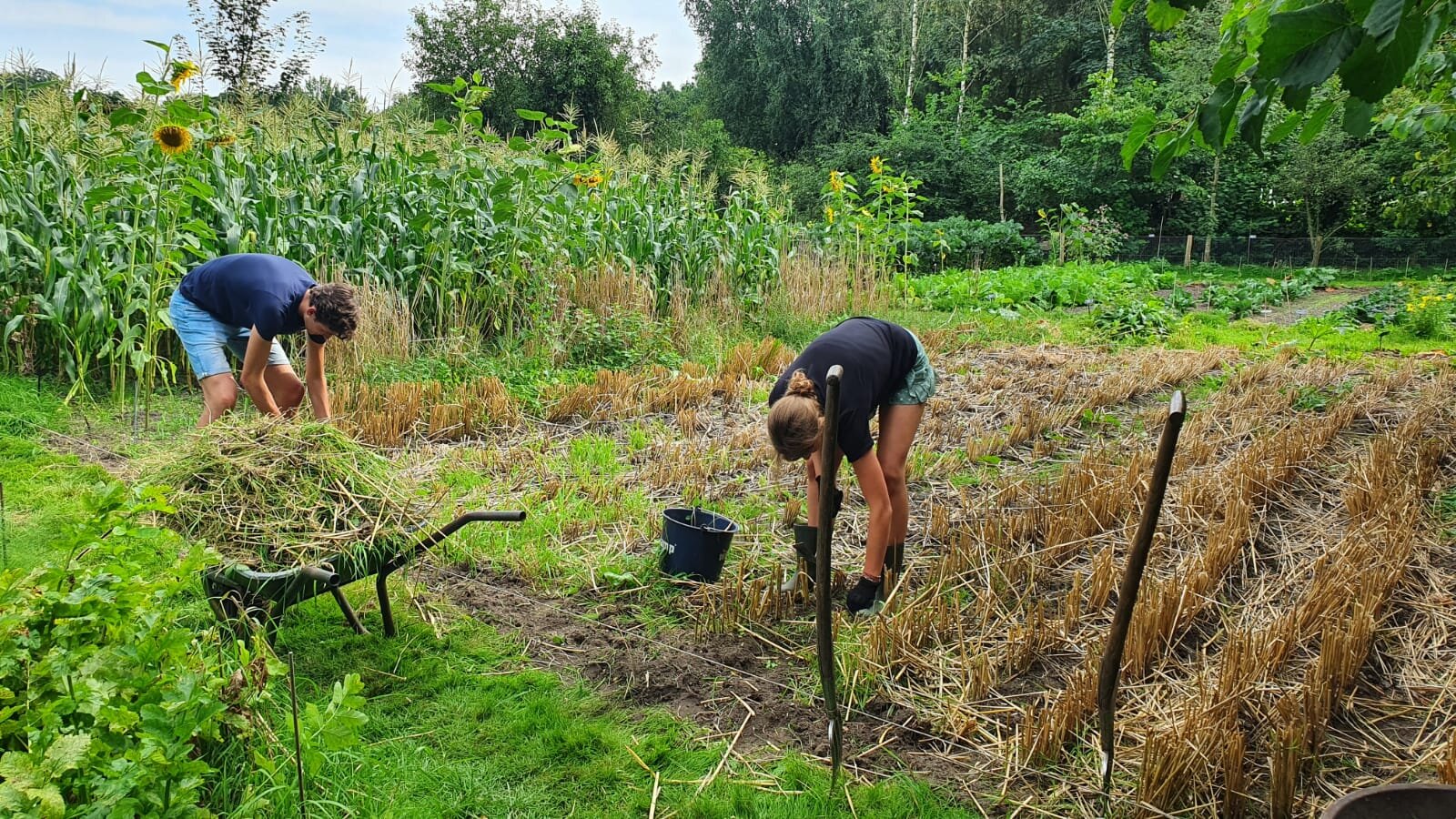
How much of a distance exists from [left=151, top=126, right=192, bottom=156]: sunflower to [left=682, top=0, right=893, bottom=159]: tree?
2561 cm

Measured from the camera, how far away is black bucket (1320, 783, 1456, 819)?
1.64 m

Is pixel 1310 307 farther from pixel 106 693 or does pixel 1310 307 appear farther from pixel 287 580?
pixel 106 693

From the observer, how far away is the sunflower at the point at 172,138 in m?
4.70

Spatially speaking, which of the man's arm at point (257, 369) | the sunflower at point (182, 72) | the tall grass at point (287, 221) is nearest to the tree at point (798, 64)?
the tall grass at point (287, 221)

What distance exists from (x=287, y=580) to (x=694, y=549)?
1.69 m

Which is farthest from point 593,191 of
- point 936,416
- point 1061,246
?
point 1061,246

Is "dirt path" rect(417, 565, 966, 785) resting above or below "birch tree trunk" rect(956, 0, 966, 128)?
below

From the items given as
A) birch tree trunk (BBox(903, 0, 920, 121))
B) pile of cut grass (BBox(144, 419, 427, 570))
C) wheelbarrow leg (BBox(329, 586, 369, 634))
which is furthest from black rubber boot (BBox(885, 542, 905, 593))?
birch tree trunk (BBox(903, 0, 920, 121))

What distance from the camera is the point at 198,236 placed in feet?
19.6

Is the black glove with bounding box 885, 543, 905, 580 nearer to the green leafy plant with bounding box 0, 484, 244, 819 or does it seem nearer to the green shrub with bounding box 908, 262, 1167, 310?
the green leafy plant with bounding box 0, 484, 244, 819

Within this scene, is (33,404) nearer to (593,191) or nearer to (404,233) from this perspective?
(404,233)

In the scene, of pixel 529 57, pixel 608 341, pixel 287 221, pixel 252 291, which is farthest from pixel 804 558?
pixel 529 57

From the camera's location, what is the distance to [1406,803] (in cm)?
165

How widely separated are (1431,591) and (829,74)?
93.3 feet
